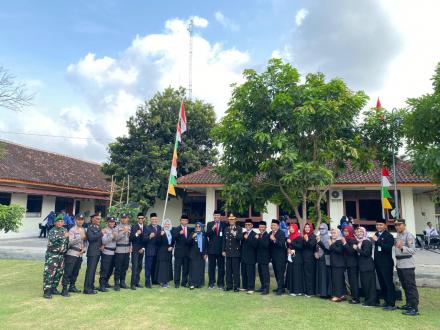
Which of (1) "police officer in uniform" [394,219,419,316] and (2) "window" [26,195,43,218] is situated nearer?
(1) "police officer in uniform" [394,219,419,316]

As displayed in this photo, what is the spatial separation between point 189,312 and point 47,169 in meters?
18.4

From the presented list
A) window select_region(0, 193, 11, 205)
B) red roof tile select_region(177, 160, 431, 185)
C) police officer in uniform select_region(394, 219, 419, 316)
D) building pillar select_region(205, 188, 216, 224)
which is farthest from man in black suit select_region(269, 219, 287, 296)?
window select_region(0, 193, 11, 205)

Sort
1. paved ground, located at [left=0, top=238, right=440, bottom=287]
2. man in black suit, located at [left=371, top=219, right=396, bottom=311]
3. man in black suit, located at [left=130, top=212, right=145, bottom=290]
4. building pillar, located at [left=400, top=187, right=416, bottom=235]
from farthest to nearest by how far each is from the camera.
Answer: building pillar, located at [left=400, top=187, right=416, bottom=235] → paved ground, located at [left=0, top=238, right=440, bottom=287] → man in black suit, located at [left=130, top=212, right=145, bottom=290] → man in black suit, located at [left=371, top=219, right=396, bottom=311]

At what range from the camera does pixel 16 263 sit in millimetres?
10203

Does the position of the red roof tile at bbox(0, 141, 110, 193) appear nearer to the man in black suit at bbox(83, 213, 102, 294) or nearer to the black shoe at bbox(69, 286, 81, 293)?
the man in black suit at bbox(83, 213, 102, 294)

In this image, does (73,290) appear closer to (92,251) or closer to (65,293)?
(65,293)

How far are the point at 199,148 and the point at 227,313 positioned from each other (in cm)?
1487

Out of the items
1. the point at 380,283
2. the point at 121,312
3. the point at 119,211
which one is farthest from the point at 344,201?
the point at 121,312

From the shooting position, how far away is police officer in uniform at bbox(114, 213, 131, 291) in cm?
729

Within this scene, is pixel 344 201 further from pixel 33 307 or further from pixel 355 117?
pixel 33 307

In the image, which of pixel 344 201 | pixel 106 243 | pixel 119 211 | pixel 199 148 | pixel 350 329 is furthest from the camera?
pixel 199 148

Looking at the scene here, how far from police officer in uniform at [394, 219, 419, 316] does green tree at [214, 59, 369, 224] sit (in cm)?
170

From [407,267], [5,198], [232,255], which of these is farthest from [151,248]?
[5,198]

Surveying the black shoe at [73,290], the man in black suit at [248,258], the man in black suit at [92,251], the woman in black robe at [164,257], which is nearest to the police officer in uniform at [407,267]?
the man in black suit at [248,258]
